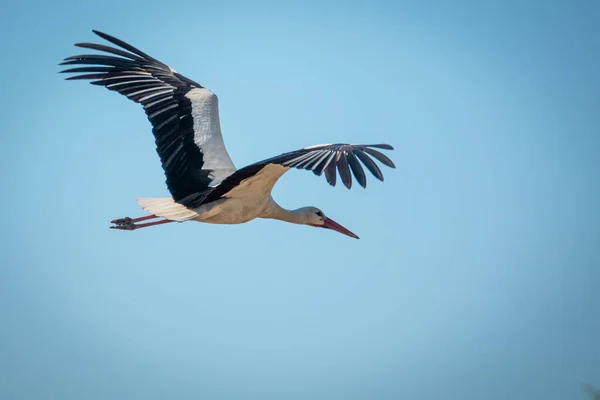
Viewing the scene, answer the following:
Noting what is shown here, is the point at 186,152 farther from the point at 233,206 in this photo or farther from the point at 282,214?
the point at 282,214

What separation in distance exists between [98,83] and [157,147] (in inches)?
40.8

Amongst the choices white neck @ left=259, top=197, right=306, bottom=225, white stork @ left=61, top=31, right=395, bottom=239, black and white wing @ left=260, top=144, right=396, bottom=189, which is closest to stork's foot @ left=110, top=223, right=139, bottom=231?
white stork @ left=61, top=31, right=395, bottom=239

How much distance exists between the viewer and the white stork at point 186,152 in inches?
299

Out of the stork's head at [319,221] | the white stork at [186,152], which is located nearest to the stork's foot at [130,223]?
the white stork at [186,152]

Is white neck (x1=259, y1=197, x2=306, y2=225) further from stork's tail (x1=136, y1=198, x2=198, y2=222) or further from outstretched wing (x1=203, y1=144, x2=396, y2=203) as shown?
outstretched wing (x1=203, y1=144, x2=396, y2=203)

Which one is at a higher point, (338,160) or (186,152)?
(186,152)

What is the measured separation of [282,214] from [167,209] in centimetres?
144

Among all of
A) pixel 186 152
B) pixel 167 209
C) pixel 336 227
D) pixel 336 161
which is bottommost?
pixel 336 161

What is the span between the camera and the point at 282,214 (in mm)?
8648

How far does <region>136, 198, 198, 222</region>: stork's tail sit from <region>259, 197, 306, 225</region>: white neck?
927 mm

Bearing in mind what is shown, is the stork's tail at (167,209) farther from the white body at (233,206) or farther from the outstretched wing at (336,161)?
the outstretched wing at (336,161)

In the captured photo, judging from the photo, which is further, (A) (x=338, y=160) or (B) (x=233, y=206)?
(B) (x=233, y=206)

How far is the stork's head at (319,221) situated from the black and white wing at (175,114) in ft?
4.10

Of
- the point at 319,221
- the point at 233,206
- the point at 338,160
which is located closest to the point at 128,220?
the point at 233,206
